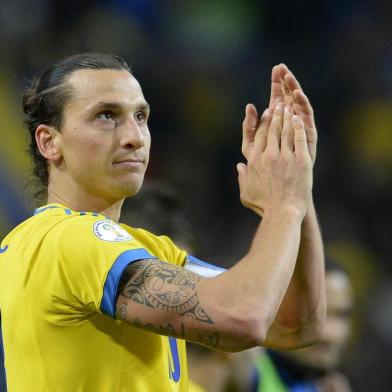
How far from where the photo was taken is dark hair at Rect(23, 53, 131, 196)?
300 centimetres

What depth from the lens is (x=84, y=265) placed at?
8.00 feet

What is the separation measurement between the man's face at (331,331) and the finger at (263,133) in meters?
2.44

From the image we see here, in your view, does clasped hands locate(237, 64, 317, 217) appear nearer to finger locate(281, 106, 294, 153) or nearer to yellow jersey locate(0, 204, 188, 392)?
finger locate(281, 106, 294, 153)

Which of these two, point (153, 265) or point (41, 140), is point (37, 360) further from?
point (41, 140)

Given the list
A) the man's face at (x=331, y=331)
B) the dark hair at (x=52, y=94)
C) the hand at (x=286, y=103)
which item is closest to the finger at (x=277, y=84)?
the hand at (x=286, y=103)

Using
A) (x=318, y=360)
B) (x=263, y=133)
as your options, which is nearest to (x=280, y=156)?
(x=263, y=133)

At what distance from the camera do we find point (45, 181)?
3.16 m

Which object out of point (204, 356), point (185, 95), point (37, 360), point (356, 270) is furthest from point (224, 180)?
point (37, 360)

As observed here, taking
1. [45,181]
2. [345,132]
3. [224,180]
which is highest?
[45,181]

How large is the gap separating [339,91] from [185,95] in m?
1.50

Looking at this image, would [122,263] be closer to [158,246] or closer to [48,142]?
[158,246]

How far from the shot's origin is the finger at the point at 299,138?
2656 mm

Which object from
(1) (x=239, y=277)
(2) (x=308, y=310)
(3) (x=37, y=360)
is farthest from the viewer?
(2) (x=308, y=310)

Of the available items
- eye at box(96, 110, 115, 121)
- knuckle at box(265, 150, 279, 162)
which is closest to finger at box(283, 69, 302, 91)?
knuckle at box(265, 150, 279, 162)
